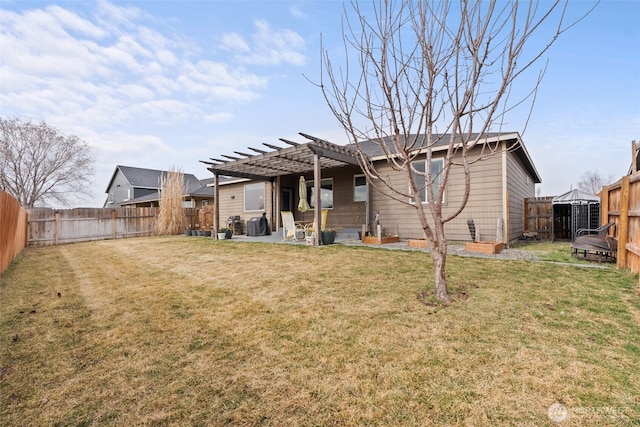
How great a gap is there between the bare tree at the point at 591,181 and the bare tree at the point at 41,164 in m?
50.3

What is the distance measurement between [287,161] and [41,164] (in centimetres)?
2251

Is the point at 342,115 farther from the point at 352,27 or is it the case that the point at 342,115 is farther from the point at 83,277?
the point at 83,277

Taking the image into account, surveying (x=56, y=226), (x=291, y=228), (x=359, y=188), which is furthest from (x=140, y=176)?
(x=359, y=188)

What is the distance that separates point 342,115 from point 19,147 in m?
26.9

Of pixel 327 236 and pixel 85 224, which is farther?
pixel 85 224

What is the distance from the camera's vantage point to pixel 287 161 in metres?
9.88

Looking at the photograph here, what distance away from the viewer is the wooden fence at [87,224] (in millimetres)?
11164

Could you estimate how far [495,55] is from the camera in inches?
111

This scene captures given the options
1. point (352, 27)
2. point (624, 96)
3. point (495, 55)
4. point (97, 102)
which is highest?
point (97, 102)

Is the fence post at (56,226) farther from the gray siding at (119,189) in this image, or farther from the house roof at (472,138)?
the gray siding at (119,189)

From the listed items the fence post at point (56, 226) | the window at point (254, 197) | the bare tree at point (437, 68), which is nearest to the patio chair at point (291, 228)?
the window at point (254, 197)

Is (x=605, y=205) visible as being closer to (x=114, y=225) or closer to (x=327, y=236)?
(x=327, y=236)

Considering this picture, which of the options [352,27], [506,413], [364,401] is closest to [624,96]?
[352,27]

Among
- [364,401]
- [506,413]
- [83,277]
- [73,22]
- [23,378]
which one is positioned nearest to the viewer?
[506,413]
